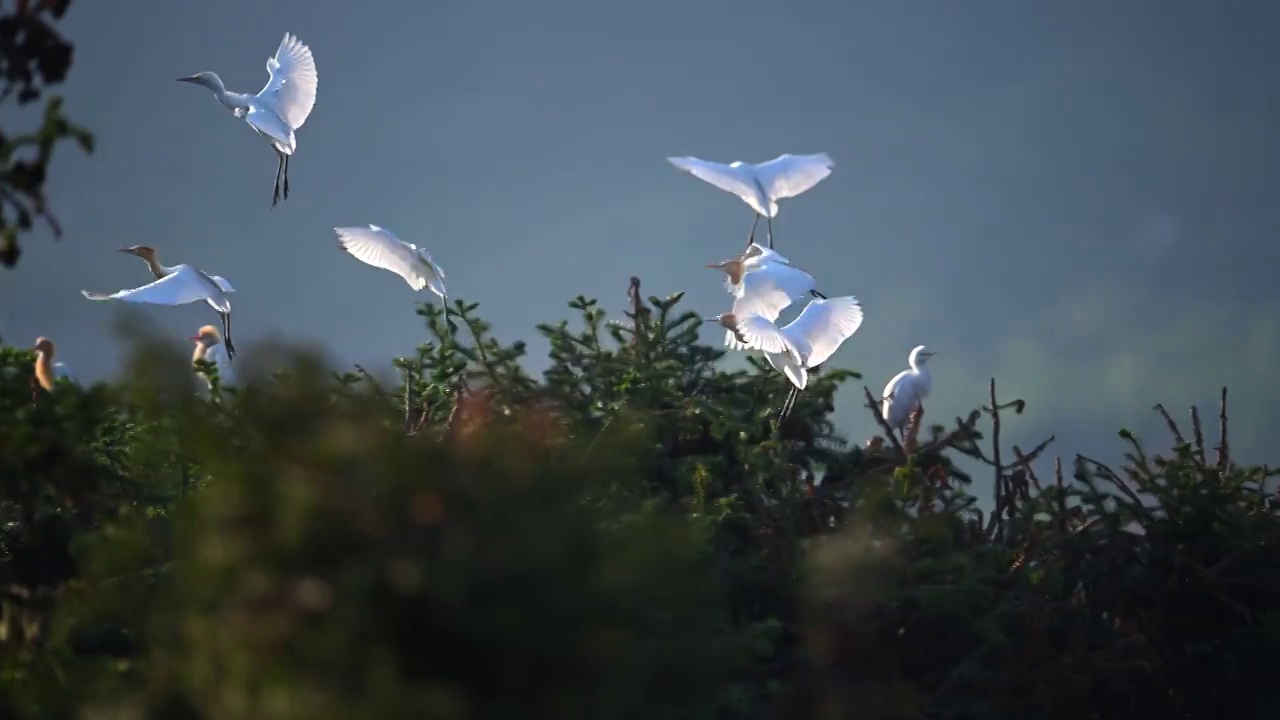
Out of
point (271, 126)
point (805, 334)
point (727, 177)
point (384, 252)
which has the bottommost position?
point (805, 334)

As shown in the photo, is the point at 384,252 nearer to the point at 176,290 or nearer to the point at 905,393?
the point at 176,290

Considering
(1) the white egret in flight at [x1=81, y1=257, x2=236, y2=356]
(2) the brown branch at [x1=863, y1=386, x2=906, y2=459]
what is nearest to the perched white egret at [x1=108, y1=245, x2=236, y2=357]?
(1) the white egret in flight at [x1=81, y1=257, x2=236, y2=356]

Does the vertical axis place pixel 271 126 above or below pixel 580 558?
above

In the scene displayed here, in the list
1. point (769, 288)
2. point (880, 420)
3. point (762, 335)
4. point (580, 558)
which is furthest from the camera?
point (769, 288)

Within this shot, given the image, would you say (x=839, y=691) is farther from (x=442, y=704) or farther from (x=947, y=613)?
(x=947, y=613)

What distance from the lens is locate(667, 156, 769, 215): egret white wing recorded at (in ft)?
64.1

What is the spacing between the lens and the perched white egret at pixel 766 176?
64.5 feet

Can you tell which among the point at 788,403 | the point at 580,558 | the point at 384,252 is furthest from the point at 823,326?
the point at 580,558

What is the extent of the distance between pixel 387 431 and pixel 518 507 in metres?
0.45

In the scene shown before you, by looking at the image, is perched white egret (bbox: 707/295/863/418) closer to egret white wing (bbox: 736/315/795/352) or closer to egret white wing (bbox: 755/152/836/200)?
egret white wing (bbox: 736/315/795/352)

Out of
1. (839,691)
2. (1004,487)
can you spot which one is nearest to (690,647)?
(839,691)

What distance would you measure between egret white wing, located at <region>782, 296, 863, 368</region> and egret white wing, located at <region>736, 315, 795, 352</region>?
12cm

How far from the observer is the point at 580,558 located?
13.1ft

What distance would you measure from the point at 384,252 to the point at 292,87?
14.7ft
